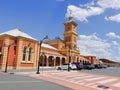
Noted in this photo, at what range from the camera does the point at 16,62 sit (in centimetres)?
3991

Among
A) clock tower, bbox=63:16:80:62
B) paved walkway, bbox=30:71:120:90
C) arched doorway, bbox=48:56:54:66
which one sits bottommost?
paved walkway, bbox=30:71:120:90

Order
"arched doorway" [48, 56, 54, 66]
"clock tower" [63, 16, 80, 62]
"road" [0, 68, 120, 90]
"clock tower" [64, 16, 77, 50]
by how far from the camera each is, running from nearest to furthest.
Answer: "road" [0, 68, 120, 90], "arched doorway" [48, 56, 54, 66], "clock tower" [63, 16, 80, 62], "clock tower" [64, 16, 77, 50]

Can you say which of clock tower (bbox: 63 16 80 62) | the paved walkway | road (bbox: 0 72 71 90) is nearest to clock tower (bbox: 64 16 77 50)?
clock tower (bbox: 63 16 80 62)

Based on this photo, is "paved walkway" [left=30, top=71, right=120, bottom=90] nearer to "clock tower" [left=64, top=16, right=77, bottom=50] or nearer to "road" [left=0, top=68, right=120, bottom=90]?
"road" [left=0, top=68, right=120, bottom=90]

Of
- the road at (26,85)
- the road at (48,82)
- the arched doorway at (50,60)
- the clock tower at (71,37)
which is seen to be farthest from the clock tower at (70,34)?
the road at (26,85)

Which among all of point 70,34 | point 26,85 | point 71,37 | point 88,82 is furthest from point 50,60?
point 26,85

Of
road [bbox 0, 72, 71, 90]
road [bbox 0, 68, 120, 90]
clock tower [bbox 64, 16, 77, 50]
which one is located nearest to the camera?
road [bbox 0, 72, 71, 90]

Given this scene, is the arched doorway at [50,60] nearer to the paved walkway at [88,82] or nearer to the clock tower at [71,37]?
the clock tower at [71,37]

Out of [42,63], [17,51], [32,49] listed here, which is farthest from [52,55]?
[17,51]

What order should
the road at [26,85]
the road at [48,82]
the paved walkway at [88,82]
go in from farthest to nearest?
the paved walkway at [88,82], the road at [48,82], the road at [26,85]

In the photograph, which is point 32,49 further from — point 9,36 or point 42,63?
point 42,63

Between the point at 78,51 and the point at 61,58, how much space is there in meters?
12.6

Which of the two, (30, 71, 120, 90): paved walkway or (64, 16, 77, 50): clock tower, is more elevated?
(64, 16, 77, 50): clock tower

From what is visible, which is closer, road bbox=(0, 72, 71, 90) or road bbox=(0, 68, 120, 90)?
road bbox=(0, 72, 71, 90)
